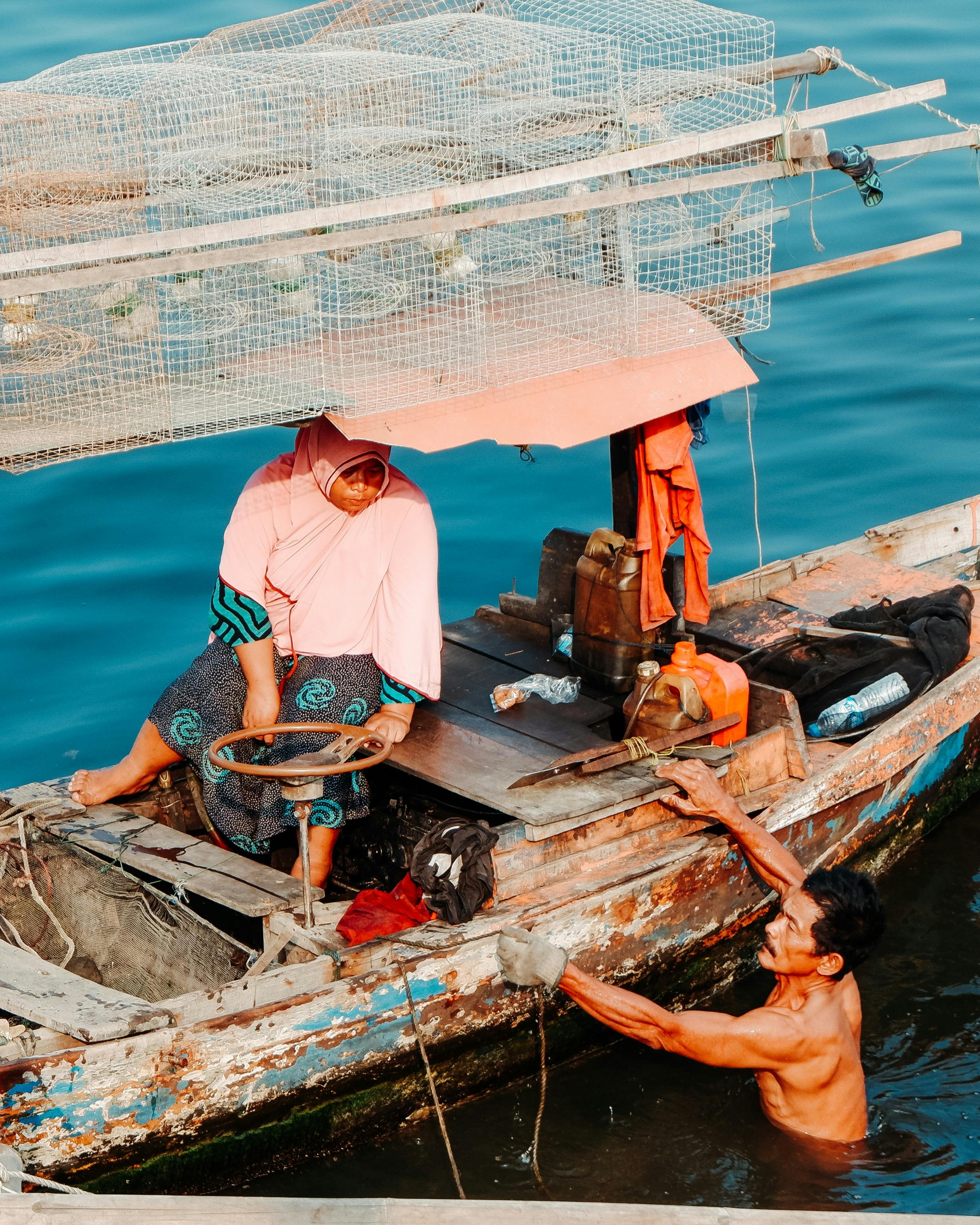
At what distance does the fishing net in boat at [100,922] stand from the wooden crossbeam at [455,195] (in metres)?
1.92

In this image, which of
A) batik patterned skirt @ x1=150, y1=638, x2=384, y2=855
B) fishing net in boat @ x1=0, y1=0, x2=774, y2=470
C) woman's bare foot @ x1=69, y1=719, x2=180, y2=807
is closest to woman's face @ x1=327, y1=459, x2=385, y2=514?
fishing net in boat @ x1=0, y1=0, x2=774, y2=470

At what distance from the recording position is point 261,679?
470 centimetres

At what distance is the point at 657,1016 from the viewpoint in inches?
157

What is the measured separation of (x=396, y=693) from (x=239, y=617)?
1.78 feet

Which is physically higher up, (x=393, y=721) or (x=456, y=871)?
(x=393, y=721)

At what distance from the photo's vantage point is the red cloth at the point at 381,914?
4.27 metres

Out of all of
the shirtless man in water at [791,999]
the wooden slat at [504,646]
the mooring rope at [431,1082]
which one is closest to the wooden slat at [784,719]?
the wooden slat at [504,646]

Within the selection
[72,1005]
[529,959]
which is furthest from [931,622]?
[72,1005]

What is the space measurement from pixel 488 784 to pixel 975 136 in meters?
2.49

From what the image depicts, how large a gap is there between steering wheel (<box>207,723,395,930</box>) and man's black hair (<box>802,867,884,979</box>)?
1232 millimetres

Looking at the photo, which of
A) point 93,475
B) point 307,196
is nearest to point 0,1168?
point 307,196

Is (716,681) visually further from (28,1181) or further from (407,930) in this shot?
(28,1181)

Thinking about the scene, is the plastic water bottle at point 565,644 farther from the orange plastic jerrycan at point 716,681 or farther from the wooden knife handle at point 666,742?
the wooden knife handle at point 666,742

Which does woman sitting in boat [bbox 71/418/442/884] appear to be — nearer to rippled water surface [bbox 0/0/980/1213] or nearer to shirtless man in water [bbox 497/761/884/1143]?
shirtless man in water [bbox 497/761/884/1143]
